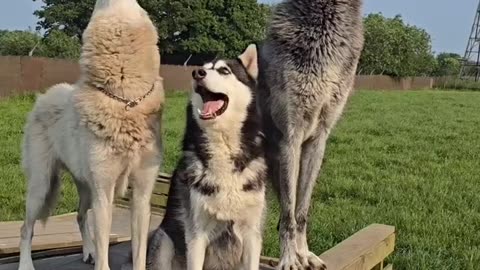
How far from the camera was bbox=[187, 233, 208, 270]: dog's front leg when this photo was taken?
3160 mm

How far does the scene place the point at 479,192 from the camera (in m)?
7.50

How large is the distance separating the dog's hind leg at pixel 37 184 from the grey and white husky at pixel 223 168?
3.02 feet

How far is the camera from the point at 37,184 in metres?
3.71

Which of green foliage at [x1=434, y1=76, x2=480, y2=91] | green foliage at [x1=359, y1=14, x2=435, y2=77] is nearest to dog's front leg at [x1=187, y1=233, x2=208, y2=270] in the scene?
green foliage at [x1=434, y1=76, x2=480, y2=91]

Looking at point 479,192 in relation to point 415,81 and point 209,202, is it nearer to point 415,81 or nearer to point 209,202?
point 209,202

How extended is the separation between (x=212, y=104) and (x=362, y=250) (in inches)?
56.0

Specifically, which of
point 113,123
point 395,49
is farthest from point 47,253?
point 395,49

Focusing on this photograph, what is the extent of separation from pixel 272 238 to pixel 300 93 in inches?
90.6

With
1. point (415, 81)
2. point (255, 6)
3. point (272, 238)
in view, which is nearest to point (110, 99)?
point (272, 238)

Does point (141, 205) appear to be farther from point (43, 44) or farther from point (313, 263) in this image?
point (43, 44)

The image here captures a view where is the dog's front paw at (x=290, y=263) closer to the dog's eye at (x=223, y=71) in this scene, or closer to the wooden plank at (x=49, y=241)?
the dog's eye at (x=223, y=71)

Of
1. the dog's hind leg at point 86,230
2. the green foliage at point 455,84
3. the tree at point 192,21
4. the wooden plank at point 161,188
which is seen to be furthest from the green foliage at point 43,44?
the dog's hind leg at point 86,230

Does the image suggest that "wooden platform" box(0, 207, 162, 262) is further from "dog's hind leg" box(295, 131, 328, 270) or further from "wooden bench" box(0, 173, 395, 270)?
"dog's hind leg" box(295, 131, 328, 270)

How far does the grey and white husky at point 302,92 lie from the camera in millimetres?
3494
